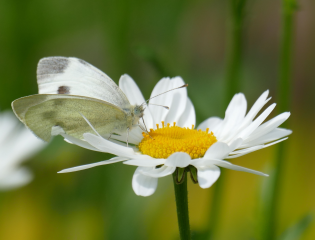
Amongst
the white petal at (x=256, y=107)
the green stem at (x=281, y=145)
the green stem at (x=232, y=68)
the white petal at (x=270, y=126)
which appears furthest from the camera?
the green stem at (x=232, y=68)

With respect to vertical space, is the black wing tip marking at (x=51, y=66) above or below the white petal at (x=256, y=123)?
above

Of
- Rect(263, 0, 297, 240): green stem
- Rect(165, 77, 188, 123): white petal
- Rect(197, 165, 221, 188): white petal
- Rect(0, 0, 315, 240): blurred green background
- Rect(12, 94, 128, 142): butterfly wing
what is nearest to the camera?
Rect(197, 165, 221, 188): white petal

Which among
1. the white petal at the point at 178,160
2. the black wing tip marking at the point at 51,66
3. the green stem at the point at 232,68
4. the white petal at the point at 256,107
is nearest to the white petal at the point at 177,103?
the green stem at the point at 232,68

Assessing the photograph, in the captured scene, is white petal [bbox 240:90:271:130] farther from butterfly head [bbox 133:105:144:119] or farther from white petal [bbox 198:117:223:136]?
butterfly head [bbox 133:105:144:119]

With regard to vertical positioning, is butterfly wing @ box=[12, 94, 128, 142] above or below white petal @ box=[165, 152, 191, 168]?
above

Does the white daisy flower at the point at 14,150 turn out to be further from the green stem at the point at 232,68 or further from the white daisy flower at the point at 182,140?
the green stem at the point at 232,68

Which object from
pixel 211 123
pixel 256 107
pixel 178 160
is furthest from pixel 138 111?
pixel 178 160

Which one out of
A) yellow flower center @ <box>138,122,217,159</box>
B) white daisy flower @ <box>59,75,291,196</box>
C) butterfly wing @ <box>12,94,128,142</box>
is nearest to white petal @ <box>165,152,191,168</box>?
white daisy flower @ <box>59,75,291,196</box>

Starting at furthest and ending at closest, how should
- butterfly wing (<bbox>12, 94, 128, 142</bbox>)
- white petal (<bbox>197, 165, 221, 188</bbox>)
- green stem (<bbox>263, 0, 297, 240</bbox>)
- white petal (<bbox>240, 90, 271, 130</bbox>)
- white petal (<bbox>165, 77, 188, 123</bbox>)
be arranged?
white petal (<bbox>165, 77, 188, 123</bbox>)
green stem (<bbox>263, 0, 297, 240</bbox>)
butterfly wing (<bbox>12, 94, 128, 142</bbox>)
white petal (<bbox>240, 90, 271, 130</bbox>)
white petal (<bbox>197, 165, 221, 188</bbox>)
